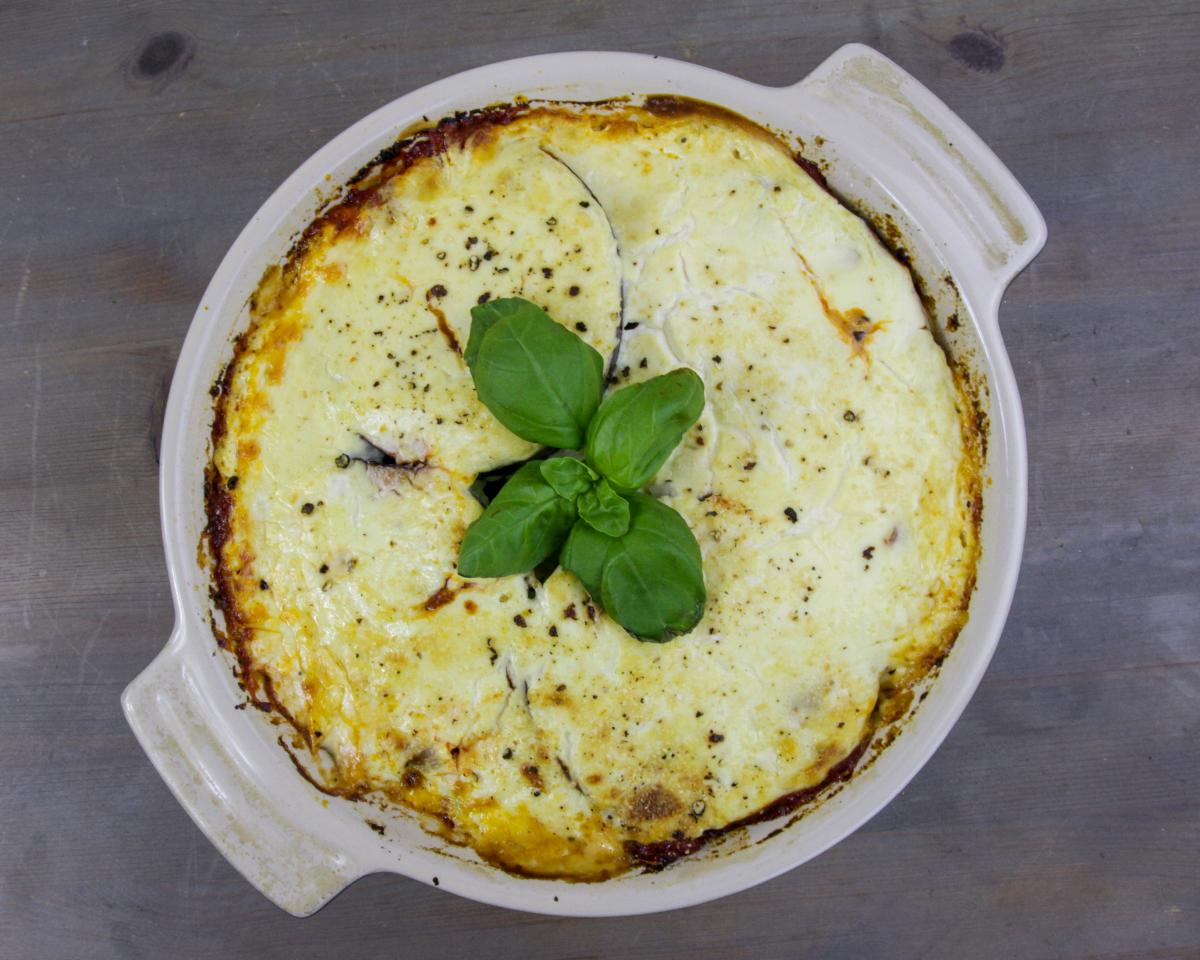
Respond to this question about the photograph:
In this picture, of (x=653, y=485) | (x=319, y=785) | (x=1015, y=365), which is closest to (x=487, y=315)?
(x=653, y=485)

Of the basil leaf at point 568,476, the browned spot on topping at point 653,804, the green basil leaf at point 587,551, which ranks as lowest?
the browned spot on topping at point 653,804

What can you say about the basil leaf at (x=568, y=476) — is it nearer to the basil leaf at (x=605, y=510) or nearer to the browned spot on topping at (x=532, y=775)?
the basil leaf at (x=605, y=510)

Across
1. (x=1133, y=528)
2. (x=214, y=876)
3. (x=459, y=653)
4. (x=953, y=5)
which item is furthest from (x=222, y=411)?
(x=1133, y=528)

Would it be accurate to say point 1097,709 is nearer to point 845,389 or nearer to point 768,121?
point 845,389

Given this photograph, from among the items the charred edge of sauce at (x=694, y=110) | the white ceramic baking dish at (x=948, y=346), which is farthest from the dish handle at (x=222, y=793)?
the charred edge of sauce at (x=694, y=110)

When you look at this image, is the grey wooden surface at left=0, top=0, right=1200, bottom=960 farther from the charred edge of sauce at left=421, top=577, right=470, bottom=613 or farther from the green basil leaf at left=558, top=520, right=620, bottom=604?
the green basil leaf at left=558, top=520, right=620, bottom=604

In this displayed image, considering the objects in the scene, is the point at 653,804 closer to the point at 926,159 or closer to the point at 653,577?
the point at 653,577
